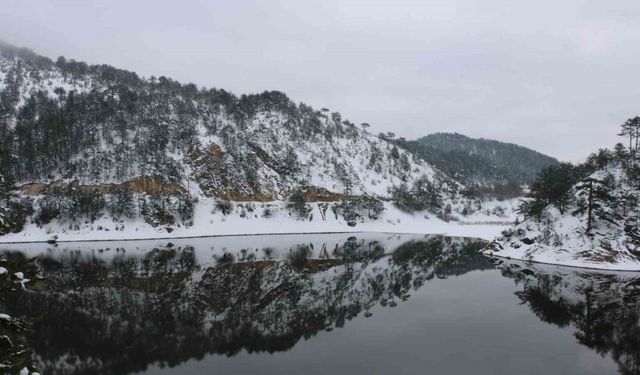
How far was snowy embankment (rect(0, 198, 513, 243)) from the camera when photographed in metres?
97.6

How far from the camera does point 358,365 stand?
2648 cm

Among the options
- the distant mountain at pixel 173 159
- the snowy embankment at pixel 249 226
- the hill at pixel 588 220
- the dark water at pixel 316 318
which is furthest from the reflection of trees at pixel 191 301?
the distant mountain at pixel 173 159

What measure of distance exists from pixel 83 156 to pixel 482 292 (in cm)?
13136

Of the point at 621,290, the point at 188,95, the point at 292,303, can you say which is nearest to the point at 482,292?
the point at 621,290

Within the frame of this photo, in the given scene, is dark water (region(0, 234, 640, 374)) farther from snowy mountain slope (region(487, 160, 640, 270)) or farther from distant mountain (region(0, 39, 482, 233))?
distant mountain (region(0, 39, 482, 233))

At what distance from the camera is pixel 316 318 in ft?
121

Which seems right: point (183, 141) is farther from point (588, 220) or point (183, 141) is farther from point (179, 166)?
point (588, 220)

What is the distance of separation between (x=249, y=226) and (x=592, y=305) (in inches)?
3533

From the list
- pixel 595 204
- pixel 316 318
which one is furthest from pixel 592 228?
pixel 316 318

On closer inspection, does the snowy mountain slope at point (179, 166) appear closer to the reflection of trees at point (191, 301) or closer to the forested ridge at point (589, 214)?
the reflection of trees at point (191, 301)

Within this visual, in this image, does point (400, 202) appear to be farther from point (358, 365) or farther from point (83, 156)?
point (358, 365)

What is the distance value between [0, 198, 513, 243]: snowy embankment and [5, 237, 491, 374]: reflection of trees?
88.2 ft

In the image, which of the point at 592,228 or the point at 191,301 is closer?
the point at 191,301

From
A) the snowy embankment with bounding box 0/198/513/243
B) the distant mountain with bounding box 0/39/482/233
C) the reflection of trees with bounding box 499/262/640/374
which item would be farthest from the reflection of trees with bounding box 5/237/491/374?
the distant mountain with bounding box 0/39/482/233
